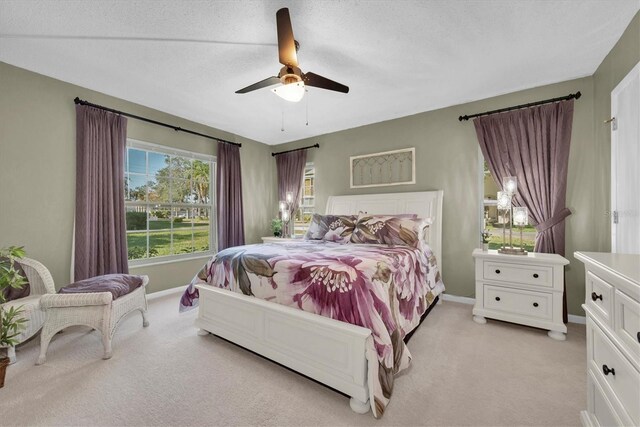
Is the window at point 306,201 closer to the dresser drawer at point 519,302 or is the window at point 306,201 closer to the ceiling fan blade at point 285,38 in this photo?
the ceiling fan blade at point 285,38

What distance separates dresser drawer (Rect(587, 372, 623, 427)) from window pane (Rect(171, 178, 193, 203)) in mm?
4455

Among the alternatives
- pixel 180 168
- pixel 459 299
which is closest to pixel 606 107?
pixel 459 299

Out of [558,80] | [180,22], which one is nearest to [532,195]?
[558,80]

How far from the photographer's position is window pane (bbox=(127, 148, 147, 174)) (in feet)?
11.4

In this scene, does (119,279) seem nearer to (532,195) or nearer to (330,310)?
(330,310)

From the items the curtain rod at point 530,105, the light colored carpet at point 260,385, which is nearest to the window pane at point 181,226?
the light colored carpet at point 260,385

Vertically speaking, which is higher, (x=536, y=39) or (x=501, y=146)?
(x=536, y=39)

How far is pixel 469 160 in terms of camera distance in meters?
3.30

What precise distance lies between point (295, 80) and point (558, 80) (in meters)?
2.89

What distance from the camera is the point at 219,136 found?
4.34m

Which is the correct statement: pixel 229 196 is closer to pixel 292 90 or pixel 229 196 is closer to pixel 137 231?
pixel 137 231

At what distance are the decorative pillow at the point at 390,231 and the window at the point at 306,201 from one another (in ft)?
6.03

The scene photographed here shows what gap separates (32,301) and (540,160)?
4979 millimetres

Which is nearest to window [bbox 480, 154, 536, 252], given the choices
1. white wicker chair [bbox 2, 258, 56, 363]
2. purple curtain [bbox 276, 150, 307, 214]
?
purple curtain [bbox 276, 150, 307, 214]
